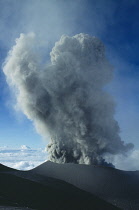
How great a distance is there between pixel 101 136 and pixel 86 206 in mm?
38056

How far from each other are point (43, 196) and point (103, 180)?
25.0 meters

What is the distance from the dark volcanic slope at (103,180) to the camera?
169ft

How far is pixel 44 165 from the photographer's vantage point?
249 feet

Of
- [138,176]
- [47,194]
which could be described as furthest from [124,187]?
[47,194]

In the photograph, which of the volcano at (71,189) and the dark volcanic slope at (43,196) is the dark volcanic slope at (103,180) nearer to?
the volcano at (71,189)

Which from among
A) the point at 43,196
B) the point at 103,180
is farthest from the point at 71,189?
the point at 103,180

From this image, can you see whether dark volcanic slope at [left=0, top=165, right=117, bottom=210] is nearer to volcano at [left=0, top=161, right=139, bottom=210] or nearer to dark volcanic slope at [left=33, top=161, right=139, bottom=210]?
volcano at [left=0, top=161, right=139, bottom=210]

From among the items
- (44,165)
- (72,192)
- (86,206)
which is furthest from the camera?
(44,165)

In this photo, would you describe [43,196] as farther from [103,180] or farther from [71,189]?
[103,180]

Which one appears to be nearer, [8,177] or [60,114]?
[8,177]

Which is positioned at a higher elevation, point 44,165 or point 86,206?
point 44,165

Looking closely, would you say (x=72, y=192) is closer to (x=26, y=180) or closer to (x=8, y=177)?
(x=26, y=180)

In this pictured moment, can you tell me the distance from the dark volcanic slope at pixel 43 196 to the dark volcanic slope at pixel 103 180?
7.65m

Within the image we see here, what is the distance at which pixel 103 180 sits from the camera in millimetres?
62125
